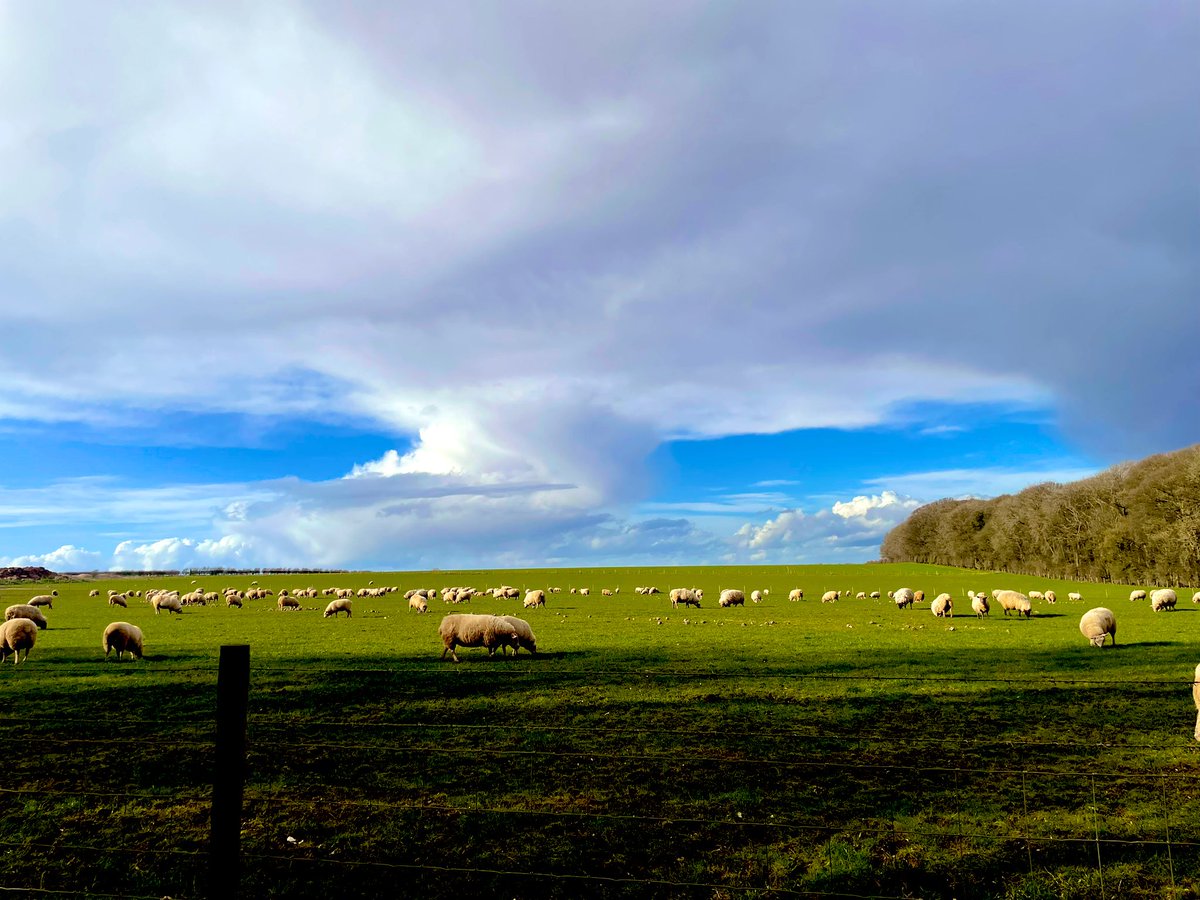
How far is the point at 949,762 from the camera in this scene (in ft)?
39.7

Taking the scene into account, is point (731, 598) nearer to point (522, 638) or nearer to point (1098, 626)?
point (1098, 626)

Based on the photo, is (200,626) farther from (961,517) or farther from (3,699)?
(961,517)

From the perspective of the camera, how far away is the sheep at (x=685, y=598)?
55.4 meters

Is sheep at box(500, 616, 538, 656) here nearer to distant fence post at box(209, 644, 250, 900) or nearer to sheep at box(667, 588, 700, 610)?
distant fence post at box(209, 644, 250, 900)

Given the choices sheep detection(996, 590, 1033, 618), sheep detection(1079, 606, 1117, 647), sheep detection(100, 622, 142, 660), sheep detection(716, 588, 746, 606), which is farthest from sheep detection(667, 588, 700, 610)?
sheep detection(100, 622, 142, 660)

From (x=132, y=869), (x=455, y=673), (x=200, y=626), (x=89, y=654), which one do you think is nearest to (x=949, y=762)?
(x=132, y=869)

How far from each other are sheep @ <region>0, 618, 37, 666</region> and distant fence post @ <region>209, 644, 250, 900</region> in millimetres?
26752

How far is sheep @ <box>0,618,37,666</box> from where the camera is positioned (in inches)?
963

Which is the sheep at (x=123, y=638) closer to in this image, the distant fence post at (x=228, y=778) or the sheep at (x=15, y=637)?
the sheep at (x=15, y=637)

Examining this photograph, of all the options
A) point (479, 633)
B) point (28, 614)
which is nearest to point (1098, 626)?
point (479, 633)

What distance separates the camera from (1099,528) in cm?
8900

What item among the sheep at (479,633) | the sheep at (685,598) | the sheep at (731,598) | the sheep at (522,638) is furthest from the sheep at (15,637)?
the sheep at (731,598)

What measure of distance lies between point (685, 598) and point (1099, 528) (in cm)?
6753

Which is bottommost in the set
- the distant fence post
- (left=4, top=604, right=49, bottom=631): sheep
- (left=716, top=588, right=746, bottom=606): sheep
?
(left=716, top=588, right=746, bottom=606): sheep
